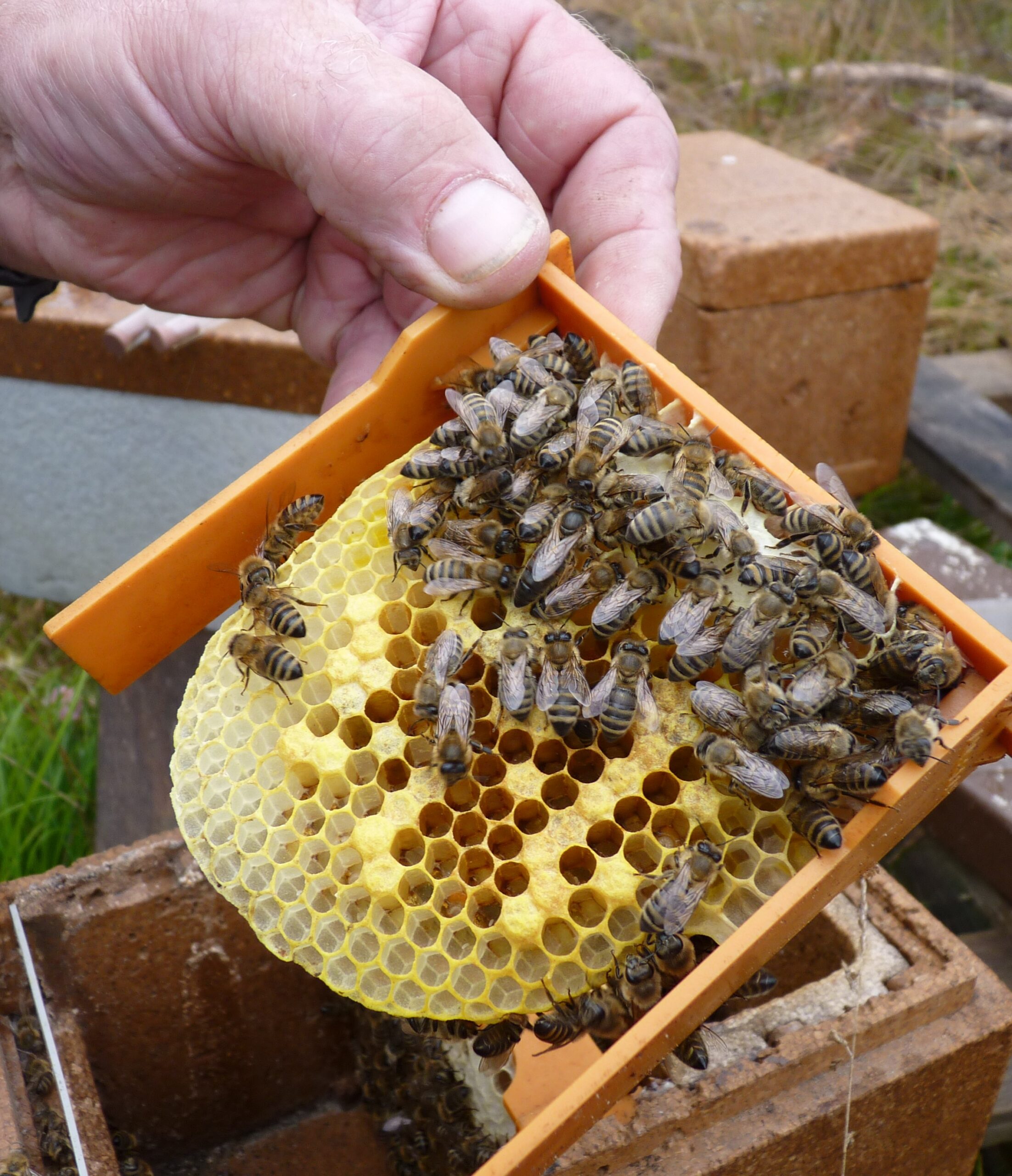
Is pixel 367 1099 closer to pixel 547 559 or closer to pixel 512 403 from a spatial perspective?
pixel 547 559

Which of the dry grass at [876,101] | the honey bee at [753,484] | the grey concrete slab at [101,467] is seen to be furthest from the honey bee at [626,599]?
the dry grass at [876,101]

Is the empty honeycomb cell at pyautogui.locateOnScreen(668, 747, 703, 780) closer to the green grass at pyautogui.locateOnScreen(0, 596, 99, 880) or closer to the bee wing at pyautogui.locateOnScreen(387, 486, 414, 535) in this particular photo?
the bee wing at pyautogui.locateOnScreen(387, 486, 414, 535)

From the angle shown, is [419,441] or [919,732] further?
[419,441]

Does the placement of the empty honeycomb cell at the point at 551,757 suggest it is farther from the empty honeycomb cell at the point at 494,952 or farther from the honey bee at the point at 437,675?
the empty honeycomb cell at the point at 494,952

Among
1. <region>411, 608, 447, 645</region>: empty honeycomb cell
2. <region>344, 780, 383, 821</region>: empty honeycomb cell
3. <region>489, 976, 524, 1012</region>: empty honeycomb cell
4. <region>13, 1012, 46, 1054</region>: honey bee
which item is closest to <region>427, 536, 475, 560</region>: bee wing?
<region>411, 608, 447, 645</region>: empty honeycomb cell

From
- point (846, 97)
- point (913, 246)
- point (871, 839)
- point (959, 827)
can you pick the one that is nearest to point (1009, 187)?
point (846, 97)

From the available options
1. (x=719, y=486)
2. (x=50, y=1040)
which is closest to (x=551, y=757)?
(x=719, y=486)

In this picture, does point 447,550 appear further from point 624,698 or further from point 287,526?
point 624,698
